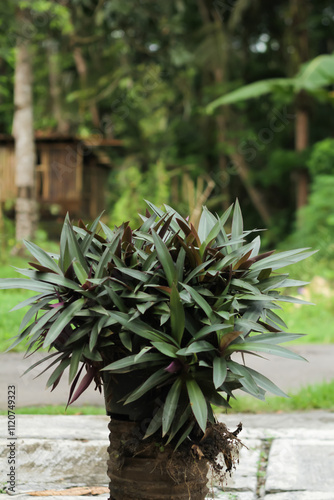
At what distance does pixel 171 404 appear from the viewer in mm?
2631

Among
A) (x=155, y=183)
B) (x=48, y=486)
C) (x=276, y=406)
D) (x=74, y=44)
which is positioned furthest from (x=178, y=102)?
(x=48, y=486)

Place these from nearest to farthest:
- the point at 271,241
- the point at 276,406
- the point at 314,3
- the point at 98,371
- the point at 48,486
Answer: the point at 98,371 < the point at 48,486 < the point at 276,406 < the point at 271,241 < the point at 314,3

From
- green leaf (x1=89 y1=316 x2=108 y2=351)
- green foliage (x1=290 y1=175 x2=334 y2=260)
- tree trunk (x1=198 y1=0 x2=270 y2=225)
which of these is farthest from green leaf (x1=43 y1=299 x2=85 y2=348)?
tree trunk (x1=198 y1=0 x2=270 y2=225)

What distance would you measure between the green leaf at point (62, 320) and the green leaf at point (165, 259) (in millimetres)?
373

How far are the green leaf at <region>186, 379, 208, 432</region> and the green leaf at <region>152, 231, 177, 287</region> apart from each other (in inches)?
16.7

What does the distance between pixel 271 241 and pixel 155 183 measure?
4271 millimetres

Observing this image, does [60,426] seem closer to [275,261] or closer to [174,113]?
[275,261]

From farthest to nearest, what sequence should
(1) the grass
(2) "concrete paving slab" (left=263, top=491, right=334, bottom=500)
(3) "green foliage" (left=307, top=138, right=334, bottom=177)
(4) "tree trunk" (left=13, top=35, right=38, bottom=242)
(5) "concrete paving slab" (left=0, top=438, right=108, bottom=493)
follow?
(3) "green foliage" (left=307, top=138, right=334, bottom=177)
(4) "tree trunk" (left=13, top=35, right=38, bottom=242)
(1) the grass
(5) "concrete paving slab" (left=0, top=438, right=108, bottom=493)
(2) "concrete paving slab" (left=263, top=491, right=334, bottom=500)

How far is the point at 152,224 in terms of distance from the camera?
3.13 m

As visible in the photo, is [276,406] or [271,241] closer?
[276,406]

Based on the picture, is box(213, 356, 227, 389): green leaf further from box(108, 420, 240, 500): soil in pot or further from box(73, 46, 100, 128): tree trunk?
box(73, 46, 100, 128): tree trunk

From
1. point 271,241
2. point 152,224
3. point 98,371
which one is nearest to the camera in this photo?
point 98,371

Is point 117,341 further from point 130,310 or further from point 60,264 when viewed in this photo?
point 60,264

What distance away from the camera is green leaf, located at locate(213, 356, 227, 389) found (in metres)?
2.55
